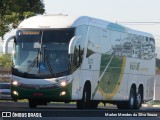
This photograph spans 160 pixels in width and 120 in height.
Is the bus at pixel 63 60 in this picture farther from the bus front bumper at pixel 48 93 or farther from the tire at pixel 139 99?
→ the tire at pixel 139 99

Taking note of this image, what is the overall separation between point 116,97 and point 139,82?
295cm

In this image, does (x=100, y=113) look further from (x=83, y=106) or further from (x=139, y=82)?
(x=139, y=82)

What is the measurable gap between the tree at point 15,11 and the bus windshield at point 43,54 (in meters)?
14.2

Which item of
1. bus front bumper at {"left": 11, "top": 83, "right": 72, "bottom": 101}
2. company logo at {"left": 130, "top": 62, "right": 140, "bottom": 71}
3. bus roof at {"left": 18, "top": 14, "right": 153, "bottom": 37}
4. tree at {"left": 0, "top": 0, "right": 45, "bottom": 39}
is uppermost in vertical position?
tree at {"left": 0, "top": 0, "right": 45, "bottom": 39}

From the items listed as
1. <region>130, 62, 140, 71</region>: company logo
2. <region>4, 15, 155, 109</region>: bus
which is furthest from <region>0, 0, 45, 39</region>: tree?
<region>4, 15, 155, 109</region>: bus

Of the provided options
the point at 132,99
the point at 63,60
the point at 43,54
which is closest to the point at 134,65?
the point at 132,99

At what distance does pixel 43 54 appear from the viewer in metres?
30.2

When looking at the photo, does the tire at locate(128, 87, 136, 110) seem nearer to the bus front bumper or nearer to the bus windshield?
the bus front bumper

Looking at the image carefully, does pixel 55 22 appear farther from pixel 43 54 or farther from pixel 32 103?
pixel 32 103

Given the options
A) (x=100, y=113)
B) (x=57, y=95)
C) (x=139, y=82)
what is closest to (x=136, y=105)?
(x=139, y=82)

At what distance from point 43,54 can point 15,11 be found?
53.6ft

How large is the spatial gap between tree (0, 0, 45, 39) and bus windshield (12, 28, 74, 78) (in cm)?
1425

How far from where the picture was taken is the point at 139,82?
Answer: 38281 mm

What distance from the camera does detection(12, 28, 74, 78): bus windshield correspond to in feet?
98.7
